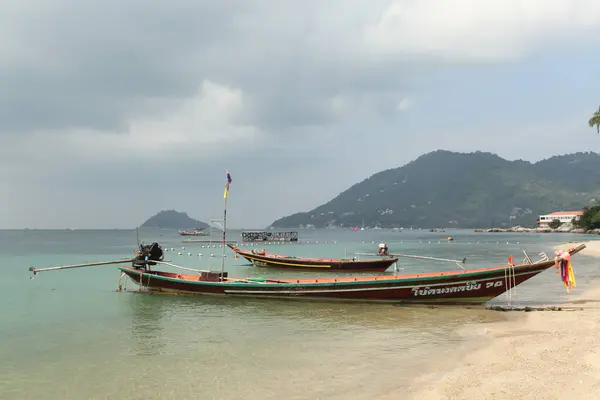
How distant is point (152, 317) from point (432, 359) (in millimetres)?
12313

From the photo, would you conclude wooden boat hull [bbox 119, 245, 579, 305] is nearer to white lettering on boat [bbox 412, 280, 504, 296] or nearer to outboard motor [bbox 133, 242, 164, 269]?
white lettering on boat [bbox 412, 280, 504, 296]

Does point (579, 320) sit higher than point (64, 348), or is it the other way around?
point (579, 320)

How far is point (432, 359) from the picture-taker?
11656 mm

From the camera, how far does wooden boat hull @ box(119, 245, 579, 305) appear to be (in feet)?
59.5

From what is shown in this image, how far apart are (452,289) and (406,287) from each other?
1.89m

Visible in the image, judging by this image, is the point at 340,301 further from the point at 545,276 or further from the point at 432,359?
the point at 545,276

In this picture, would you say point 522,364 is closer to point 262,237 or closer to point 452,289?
point 452,289

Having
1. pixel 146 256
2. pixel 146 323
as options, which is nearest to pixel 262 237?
pixel 146 256

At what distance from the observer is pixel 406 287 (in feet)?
61.8

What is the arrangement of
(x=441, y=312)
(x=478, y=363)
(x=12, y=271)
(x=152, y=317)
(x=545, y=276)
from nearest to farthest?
(x=478, y=363) → (x=441, y=312) → (x=152, y=317) → (x=545, y=276) → (x=12, y=271)

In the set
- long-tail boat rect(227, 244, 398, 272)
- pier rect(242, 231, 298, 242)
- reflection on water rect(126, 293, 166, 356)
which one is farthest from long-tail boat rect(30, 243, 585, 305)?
pier rect(242, 231, 298, 242)

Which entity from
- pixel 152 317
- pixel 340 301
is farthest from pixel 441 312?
pixel 152 317

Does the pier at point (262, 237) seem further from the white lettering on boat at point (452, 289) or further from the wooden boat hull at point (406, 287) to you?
the white lettering on boat at point (452, 289)

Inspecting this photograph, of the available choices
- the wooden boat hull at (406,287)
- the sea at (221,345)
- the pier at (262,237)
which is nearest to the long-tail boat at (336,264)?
the sea at (221,345)
